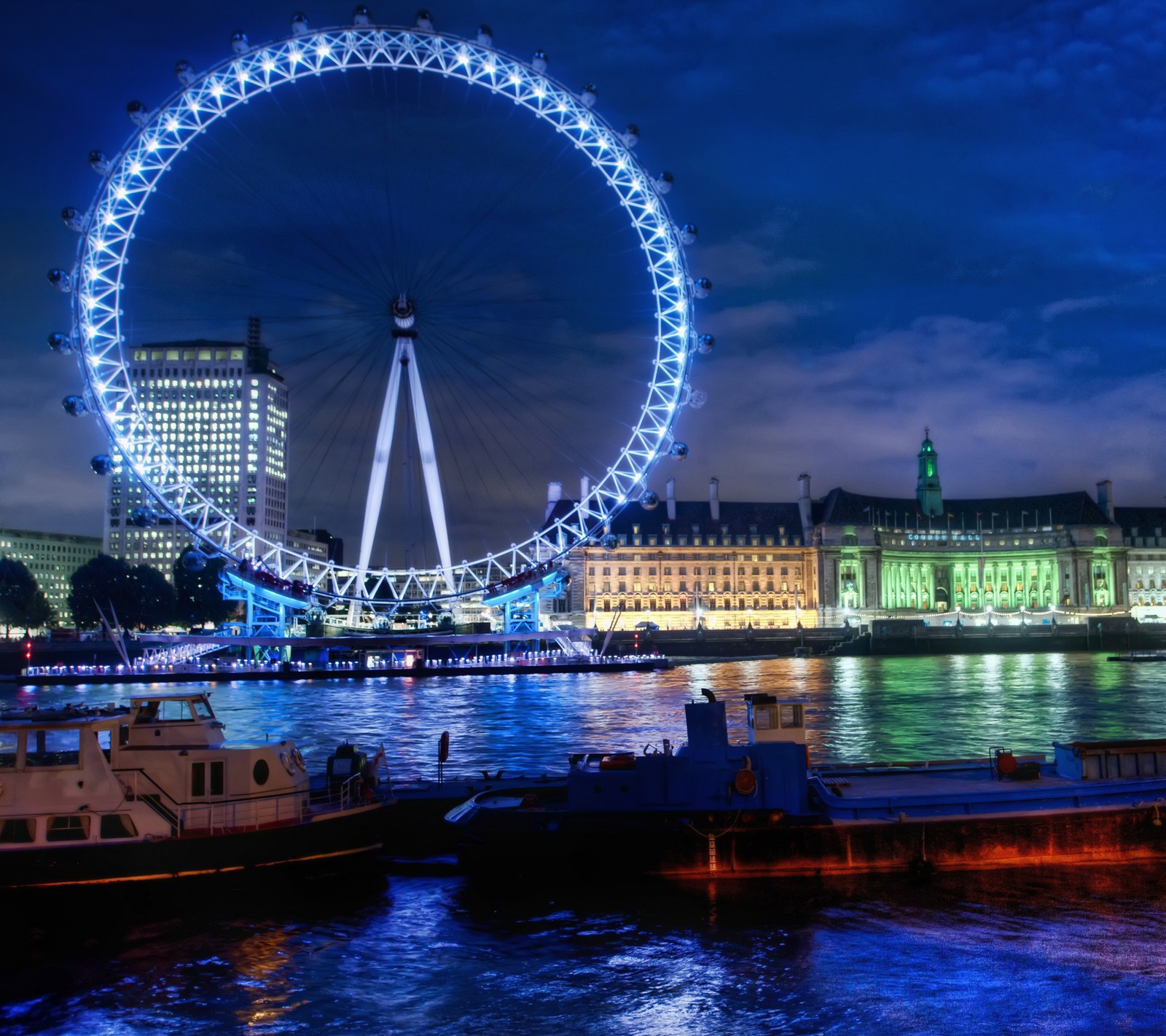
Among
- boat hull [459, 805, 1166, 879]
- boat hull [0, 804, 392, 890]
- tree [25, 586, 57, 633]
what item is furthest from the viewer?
tree [25, 586, 57, 633]

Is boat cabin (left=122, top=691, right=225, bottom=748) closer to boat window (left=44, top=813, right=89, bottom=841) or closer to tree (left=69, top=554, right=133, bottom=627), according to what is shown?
boat window (left=44, top=813, right=89, bottom=841)

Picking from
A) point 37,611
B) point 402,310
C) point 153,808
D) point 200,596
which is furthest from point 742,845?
point 37,611

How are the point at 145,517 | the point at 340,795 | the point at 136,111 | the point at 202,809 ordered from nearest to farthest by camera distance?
the point at 202,809 → the point at 340,795 → the point at 136,111 → the point at 145,517

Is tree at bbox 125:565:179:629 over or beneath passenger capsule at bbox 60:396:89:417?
beneath

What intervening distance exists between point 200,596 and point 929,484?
372ft

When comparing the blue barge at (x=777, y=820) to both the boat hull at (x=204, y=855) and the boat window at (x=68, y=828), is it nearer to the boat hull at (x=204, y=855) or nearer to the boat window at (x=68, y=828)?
the boat hull at (x=204, y=855)

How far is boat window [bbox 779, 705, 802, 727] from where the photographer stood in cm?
2723

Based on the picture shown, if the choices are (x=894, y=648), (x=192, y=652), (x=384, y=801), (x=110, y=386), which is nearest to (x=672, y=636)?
(x=894, y=648)

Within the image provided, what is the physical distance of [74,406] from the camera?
63.1m

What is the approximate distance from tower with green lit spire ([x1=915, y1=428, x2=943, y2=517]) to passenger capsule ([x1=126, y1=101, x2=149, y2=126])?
15498 cm

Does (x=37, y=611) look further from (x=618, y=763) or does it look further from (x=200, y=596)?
(x=618, y=763)

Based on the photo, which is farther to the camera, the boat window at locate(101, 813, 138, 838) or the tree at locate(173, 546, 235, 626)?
the tree at locate(173, 546, 235, 626)

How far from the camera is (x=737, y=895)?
80.8ft

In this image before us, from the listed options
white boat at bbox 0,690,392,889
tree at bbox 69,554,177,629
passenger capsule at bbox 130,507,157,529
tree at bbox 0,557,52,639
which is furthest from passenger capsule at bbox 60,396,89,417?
tree at bbox 0,557,52,639
